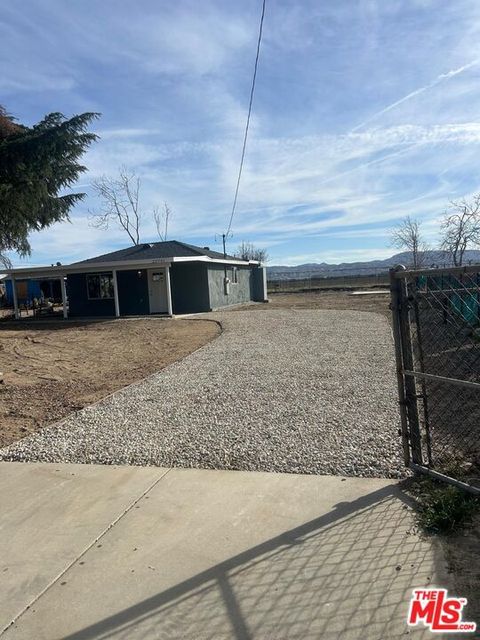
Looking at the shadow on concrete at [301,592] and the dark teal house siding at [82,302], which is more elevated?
the dark teal house siding at [82,302]

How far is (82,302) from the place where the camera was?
984 inches

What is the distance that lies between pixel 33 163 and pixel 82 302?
1036 cm

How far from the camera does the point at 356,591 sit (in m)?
2.53

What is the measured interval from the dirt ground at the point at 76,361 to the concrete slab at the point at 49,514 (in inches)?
54.8

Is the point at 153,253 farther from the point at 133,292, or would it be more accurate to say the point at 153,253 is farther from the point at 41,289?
the point at 41,289

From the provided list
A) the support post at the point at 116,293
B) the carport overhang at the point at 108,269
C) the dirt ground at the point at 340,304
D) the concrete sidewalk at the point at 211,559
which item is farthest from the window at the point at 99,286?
the concrete sidewalk at the point at 211,559

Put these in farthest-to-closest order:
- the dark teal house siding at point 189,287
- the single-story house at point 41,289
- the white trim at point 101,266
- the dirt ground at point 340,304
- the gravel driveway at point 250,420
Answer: the single-story house at point 41,289
the dark teal house siding at point 189,287
the dirt ground at point 340,304
the white trim at point 101,266
the gravel driveway at point 250,420

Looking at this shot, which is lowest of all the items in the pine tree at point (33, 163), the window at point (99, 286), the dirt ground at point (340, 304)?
the dirt ground at point (340, 304)

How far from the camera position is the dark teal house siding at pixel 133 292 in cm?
2395

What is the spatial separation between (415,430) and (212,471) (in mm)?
1662

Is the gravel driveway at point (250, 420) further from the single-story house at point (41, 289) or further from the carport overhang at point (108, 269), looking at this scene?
the single-story house at point (41, 289)

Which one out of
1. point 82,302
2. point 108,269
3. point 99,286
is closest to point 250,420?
point 108,269

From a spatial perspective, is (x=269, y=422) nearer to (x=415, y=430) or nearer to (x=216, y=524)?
(x=415, y=430)

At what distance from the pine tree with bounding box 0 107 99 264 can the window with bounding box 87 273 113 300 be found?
7.29 meters
